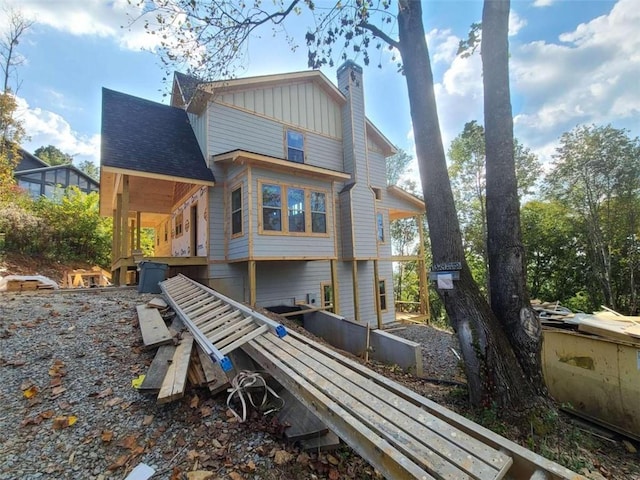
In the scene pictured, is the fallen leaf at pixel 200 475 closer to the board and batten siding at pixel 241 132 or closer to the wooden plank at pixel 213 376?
the wooden plank at pixel 213 376

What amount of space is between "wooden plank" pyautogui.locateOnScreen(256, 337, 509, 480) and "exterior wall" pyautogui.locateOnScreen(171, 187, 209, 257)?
760 centimetres

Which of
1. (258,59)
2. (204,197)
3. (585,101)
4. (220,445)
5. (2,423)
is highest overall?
(585,101)

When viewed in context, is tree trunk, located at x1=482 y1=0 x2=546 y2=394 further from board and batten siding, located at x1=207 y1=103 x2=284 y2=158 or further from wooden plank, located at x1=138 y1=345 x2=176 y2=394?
board and batten siding, located at x1=207 y1=103 x2=284 y2=158

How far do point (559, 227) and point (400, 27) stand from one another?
1804 cm

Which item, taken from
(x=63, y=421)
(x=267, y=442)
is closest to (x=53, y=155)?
(x=63, y=421)

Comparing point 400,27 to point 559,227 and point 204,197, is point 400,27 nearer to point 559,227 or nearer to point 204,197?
A: point 204,197

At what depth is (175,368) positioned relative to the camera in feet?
9.40

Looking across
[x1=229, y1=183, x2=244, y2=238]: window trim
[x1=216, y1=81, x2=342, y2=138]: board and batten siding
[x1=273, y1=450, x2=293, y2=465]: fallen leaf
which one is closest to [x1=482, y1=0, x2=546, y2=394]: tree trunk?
[x1=273, y1=450, x2=293, y2=465]: fallen leaf

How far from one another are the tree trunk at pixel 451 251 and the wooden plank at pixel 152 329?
3.42 metres

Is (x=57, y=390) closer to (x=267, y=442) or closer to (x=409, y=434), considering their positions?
(x=267, y=442)

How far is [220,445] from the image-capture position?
84.6 inches

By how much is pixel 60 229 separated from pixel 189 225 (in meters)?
10.9

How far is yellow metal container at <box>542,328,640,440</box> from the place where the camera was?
11.8 ft

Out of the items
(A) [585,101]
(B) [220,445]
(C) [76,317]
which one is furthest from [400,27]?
(A) [585,101]
